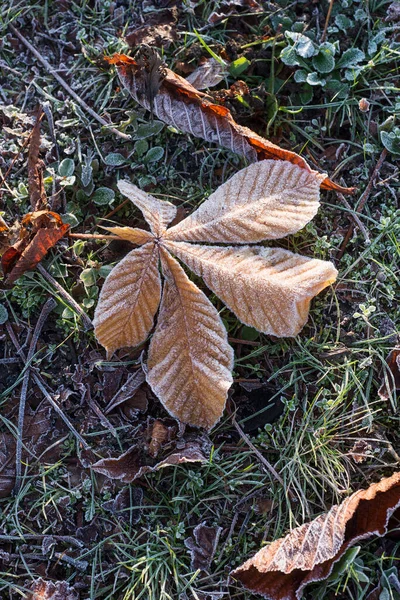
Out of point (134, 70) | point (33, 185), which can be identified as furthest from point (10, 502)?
point (134, 70)

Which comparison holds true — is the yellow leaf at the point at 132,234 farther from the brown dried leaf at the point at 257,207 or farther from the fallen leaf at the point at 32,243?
the fallen leaf at the point at 32,243

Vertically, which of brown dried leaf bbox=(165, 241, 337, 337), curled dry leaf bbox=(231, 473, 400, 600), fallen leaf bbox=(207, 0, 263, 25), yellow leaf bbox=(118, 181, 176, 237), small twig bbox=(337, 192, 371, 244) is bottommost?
curled dry leaf bbox=(231, 473, 400, 600)

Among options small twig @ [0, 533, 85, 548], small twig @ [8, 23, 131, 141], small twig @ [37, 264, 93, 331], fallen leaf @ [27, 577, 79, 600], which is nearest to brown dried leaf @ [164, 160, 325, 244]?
small twig @ [37, 264, 93, 331]

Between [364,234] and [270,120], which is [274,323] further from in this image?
[270,120]

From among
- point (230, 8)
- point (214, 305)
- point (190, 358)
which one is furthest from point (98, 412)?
point (230, 8)

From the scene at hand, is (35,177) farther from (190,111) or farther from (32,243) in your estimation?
(190,111)

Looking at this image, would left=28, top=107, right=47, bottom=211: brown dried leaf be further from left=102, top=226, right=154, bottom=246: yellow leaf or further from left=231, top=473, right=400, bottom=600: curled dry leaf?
left=231, top=473, right=400, bottom=600: curled dry leaf
